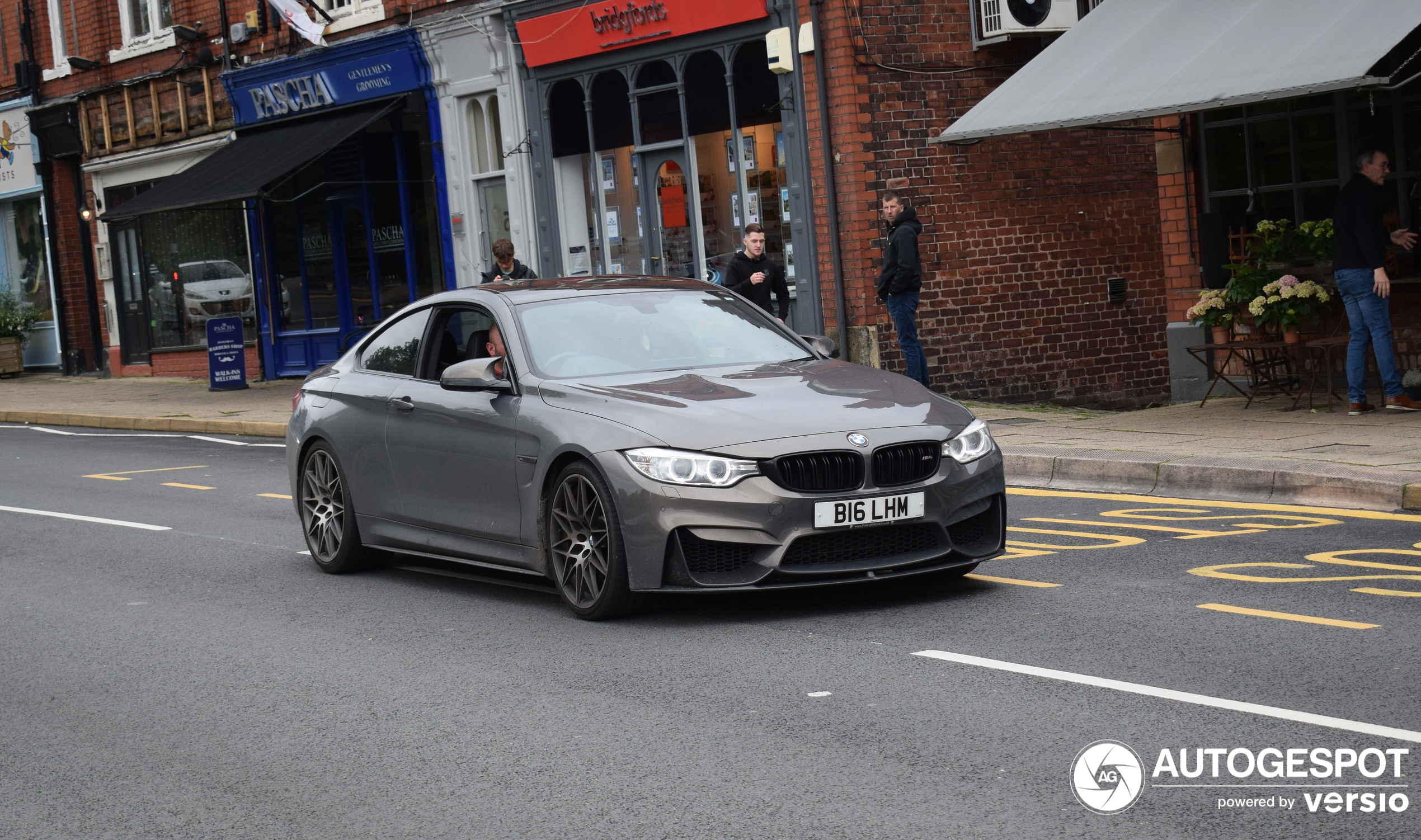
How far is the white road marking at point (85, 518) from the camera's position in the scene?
468 inches

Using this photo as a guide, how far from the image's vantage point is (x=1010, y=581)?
7867 mm

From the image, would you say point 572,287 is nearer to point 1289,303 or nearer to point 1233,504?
point 1233,504

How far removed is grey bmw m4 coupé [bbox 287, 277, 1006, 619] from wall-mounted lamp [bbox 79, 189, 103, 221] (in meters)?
23.5

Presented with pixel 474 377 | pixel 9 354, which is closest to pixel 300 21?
pixel 9 354

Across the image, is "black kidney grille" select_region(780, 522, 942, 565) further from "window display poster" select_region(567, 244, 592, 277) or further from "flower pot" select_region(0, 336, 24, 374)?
"flower pot" select_region(0, 336, 24, 374)

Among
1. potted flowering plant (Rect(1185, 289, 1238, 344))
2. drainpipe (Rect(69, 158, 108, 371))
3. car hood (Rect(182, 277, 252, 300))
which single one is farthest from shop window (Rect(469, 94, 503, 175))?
drainpipe (Rect(69, 158, 108, 371))

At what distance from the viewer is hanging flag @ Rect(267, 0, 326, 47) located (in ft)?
79.8

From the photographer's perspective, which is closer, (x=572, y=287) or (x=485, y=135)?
(x=572, y=287)

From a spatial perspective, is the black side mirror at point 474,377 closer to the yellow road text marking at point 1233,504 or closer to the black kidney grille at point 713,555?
the black kidney grille at point 713,555

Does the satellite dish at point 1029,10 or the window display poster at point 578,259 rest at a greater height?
the satellite dish at point 1029,10

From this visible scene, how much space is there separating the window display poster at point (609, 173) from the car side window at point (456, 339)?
12078 mm

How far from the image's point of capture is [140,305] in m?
30.7

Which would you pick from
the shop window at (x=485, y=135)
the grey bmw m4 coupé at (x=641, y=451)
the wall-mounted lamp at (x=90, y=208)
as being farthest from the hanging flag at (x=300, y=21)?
the grey bmw m4 coupé at (x=641, y=451)

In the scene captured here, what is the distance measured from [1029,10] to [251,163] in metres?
12.2
